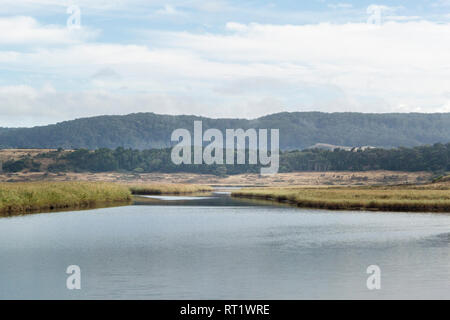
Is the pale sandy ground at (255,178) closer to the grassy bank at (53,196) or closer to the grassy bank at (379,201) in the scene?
the grassy bank at (53,196)

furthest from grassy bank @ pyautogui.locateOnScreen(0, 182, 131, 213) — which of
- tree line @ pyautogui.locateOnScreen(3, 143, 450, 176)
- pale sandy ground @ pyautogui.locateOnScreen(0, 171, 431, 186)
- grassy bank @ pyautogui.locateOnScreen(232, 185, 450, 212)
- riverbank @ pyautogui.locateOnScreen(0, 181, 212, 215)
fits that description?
tree line @ pyautogui.locateOnScreen(3, 143, 450, 176)

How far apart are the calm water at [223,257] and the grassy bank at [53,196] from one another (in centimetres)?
422

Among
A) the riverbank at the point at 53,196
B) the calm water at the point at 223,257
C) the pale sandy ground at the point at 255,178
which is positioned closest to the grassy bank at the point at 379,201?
the calm water at the point at 223,257

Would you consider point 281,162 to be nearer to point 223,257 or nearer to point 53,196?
point 53,196

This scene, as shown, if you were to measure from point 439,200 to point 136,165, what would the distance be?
435 feet

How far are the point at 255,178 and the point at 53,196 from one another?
107 meters

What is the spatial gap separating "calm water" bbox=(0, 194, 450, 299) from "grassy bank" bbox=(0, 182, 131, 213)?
4.22 metres

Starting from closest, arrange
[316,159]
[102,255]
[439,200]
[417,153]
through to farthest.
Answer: [102,255], [439,200], [417,153], [316,159]

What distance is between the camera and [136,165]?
7185 inches

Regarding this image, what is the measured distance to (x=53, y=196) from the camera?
188 feet

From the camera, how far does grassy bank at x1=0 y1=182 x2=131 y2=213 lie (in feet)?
166
